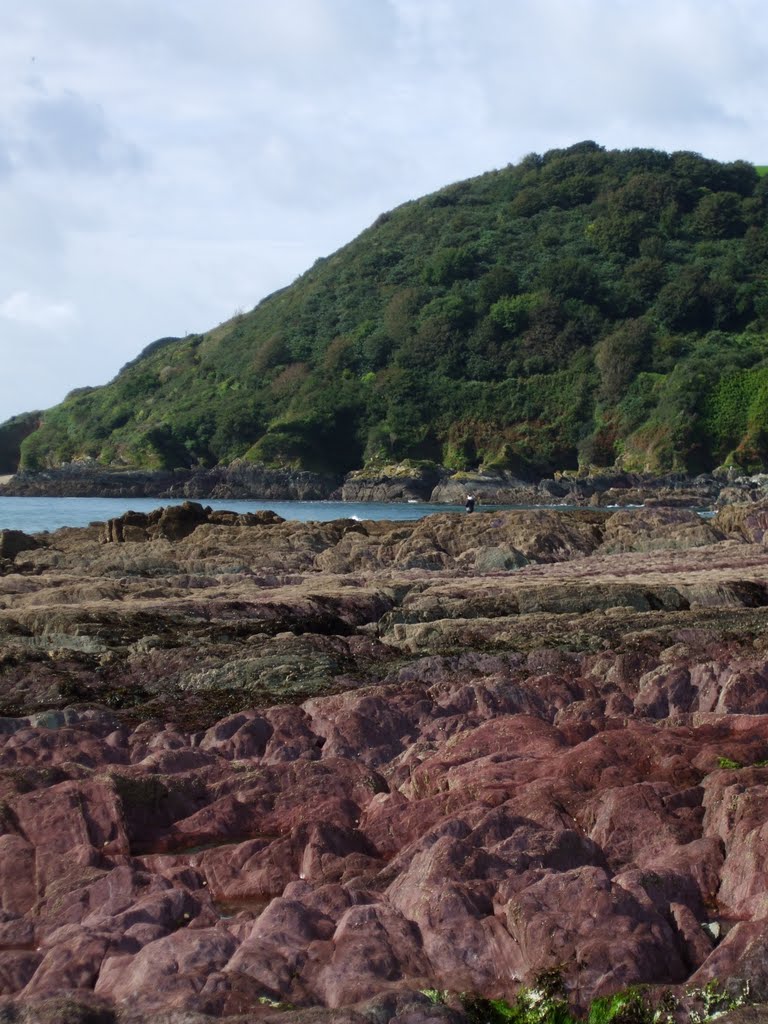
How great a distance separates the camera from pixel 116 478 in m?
107

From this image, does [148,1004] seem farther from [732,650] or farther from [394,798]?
[732,650]

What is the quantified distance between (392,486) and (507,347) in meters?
28.8

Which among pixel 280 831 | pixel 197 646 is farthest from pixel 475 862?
pixel 197 646

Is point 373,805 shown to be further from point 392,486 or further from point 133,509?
point 392,486

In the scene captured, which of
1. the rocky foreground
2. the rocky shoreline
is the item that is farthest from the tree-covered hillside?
the rocky foreground

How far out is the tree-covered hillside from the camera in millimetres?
108688

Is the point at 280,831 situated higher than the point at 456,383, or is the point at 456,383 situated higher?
the point at 456,383

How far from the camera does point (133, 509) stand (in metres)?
87.0

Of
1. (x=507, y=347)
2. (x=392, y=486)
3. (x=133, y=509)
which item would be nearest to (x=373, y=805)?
(x=133, y=509)

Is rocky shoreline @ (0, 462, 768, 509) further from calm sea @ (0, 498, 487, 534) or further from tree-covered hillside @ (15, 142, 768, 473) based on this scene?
tree-covered hillside @ (15, 142, 768, 473)

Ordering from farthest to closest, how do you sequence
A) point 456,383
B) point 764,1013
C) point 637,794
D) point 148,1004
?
point 456,383 → point 637,794 → point 148,1004 → point 764,1013

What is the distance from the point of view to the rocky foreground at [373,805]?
22.0 ft

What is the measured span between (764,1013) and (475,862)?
2288mm

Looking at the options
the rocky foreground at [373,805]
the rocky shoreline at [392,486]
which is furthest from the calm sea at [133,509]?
the rocky foreground at [373,805]
